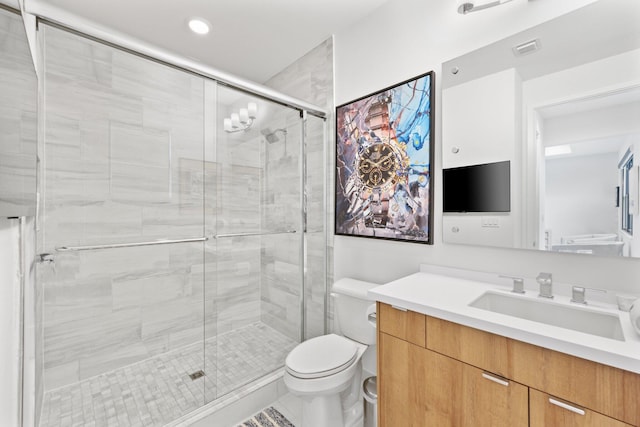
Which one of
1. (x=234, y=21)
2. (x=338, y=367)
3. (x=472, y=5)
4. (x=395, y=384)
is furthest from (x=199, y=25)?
(x=395, y=384)

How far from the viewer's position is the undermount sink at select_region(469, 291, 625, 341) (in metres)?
0.97

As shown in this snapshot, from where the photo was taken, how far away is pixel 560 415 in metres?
0.78

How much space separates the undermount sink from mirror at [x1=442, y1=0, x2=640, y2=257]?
9.6 inches

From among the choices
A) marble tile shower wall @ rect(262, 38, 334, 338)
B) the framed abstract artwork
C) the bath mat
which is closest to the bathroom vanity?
the framed abstract artwork

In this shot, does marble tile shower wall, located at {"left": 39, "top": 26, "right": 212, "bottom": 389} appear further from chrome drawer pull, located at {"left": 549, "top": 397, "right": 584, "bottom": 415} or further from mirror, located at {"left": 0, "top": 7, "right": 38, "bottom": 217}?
chrome drawer pull, located at {"left": 549, "top": 397, "right": 584, "bottom": 415}

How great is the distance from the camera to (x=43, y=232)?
1.43m

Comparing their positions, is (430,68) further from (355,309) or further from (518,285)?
(355,309)

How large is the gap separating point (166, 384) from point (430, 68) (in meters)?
2.52

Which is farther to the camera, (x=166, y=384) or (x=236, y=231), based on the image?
(x=236, y=231)

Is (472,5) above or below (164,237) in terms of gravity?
above

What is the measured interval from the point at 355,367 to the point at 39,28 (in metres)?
2.13

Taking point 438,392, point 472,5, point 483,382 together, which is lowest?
point 438,392

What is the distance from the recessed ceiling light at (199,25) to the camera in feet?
6.30

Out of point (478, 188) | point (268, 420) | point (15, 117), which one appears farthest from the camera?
point (268, 420)
